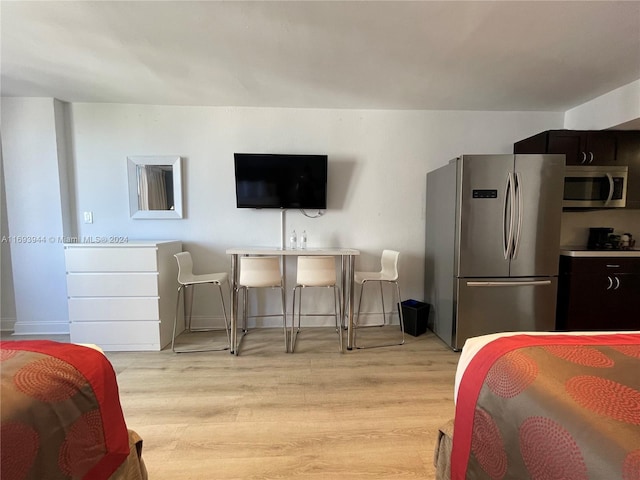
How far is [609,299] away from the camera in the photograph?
98.7 inches

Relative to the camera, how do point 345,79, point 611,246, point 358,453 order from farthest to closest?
point 611,246 < point 345,79 < point 358,453

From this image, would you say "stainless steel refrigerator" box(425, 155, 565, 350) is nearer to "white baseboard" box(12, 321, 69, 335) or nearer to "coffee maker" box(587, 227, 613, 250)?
"coffee maker" box(587, 227, 613, 250)

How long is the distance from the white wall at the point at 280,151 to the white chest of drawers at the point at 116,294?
23.5 inches

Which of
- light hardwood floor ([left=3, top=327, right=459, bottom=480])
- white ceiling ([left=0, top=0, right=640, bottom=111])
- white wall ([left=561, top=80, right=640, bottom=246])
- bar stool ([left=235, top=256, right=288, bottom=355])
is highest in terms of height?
white ceiling ([left=0, top=0, right=640, bottom=111])

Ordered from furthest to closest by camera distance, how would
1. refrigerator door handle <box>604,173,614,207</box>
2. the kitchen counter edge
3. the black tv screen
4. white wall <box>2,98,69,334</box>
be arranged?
the black tv screen, white wall <box>2,98,69,334</box>, refrigerator door handle <box>604,173,614,207</box>, the kitchen counter edge

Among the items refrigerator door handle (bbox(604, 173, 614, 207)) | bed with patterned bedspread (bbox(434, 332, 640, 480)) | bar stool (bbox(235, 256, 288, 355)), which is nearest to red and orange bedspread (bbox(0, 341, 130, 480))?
bed with patterned bedspread (bbox(434, 332, 640, 480))

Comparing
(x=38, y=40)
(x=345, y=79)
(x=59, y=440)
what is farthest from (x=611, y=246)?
(x=38, y=40)

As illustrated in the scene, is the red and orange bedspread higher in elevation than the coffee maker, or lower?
lower

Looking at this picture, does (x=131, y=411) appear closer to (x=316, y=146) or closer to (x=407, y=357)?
(x=407, y=357)

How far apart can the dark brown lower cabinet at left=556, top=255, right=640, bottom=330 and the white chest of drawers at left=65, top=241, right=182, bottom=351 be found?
379 centimetres

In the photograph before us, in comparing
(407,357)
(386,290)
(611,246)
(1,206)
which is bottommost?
(407,357)

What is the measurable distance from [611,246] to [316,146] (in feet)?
10.5

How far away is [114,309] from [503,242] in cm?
351

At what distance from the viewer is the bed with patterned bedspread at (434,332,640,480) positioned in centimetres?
58
